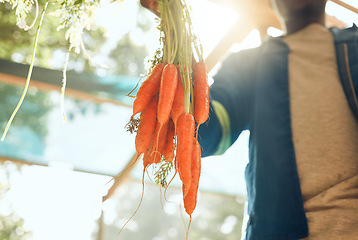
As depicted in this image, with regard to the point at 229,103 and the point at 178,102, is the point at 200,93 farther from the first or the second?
the point at 229,103

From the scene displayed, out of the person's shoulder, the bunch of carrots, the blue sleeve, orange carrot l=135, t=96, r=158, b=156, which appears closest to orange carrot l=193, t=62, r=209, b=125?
the bunch of carrots

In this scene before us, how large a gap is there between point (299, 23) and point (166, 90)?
1.22 metres

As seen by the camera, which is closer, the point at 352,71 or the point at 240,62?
the point at 352,71

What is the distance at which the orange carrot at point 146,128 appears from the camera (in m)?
0.70

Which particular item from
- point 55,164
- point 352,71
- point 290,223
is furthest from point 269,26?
point 55,164

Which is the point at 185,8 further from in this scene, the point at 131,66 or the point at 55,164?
the point at 131,66

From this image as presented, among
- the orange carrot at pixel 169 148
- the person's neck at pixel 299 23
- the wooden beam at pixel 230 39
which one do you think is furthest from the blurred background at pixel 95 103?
the person's neck at pixel 299 23

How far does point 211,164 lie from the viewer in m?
3.47

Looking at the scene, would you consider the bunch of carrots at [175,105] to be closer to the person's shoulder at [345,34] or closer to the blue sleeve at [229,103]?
the blue sleeve at [229,103]

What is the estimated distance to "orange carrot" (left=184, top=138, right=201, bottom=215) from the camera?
76 centimetres

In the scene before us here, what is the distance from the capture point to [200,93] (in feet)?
2.56

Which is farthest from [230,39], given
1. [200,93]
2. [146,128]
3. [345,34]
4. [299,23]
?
[146,128]

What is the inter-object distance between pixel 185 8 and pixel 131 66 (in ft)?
26.6

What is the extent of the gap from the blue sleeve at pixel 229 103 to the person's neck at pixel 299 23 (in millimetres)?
227
